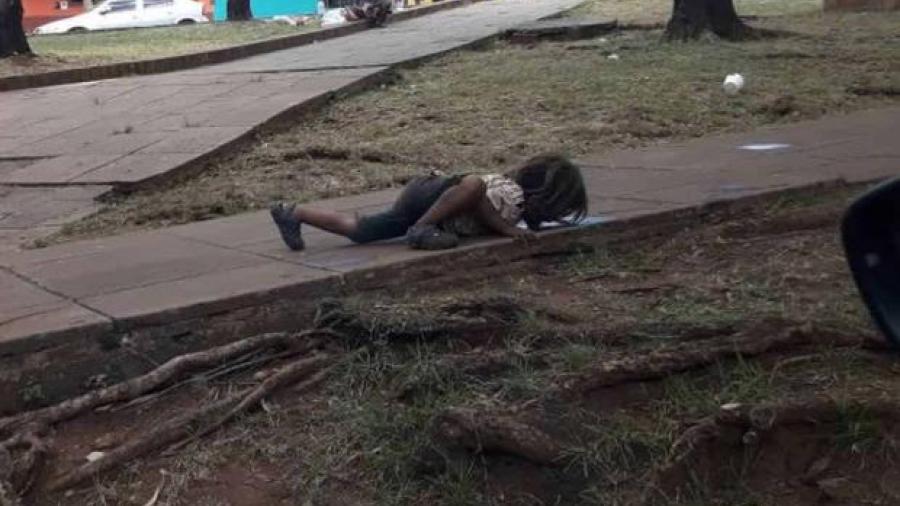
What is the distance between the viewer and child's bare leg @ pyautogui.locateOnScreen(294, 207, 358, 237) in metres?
5.55

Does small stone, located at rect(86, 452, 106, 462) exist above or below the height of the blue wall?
above

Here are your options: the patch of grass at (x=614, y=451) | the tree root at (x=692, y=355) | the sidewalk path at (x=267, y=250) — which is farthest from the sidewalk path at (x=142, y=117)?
the patch of grass at (x=614, y=451)

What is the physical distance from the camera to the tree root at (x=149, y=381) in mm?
4027

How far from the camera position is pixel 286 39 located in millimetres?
17562

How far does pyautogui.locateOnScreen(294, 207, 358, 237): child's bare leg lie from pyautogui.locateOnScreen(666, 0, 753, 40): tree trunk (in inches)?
336

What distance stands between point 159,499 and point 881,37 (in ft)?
38.2

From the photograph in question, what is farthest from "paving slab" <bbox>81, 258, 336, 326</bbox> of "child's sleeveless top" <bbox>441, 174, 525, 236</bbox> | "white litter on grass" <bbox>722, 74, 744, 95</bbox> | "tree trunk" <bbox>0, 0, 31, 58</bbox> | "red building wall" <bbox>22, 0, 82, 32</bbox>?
"red building wall" <bbox>22, 0, 82, 32</bbox>

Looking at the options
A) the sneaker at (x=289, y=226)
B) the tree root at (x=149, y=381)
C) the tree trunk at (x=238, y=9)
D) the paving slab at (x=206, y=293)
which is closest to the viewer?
the tree root at (x=149, y=381)

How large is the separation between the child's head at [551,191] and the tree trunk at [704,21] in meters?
8.43

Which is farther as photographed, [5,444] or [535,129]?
[535,129]

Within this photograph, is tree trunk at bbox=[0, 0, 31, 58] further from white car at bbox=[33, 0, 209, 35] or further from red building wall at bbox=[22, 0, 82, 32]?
red building wall at bbox=[22, 0, 82, 32]

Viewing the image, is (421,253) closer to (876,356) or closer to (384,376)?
(384,376)

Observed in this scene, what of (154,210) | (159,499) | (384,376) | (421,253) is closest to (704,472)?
(384,376)

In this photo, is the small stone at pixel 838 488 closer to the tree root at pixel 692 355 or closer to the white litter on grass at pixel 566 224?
the tree root at pixel 692 355
